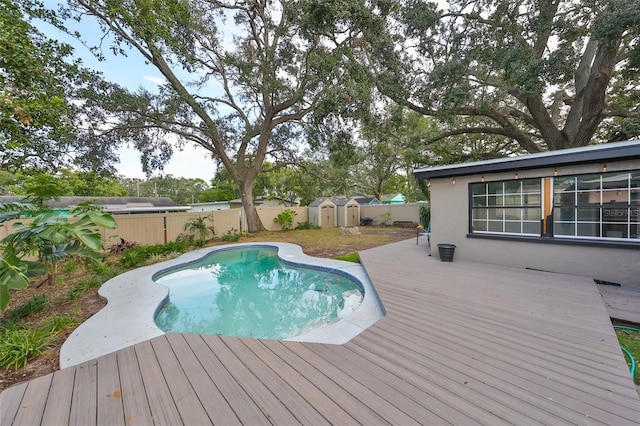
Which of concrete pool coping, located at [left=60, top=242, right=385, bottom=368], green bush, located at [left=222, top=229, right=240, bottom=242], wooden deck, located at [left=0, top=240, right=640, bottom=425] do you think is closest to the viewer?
wooden deck, located at [left=0, top=240, right=640, bottom=425]

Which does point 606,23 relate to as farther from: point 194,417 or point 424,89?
point 194,417

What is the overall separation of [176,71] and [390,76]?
878cm

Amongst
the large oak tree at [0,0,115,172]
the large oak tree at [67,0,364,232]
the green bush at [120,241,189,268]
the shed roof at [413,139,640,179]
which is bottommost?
the green bush at [120,241,189,268]

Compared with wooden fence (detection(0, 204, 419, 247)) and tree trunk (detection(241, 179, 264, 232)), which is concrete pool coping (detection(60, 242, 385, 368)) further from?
tree trunk (detection(241, 179, 264, 232))

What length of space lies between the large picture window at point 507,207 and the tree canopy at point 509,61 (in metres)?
3.50

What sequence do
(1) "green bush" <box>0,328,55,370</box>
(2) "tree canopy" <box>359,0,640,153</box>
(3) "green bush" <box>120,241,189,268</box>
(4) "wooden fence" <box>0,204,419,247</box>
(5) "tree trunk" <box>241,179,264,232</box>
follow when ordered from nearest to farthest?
(1) "green bush" <box>0,328,55,370</box>
(3) "green bush" <box>120,241,189,268</box>
(2) "tree canopy" <box>359,0,640,153</box>
(4) "wooden fence" <box>0,204,419,247</box>
(5) "tree trunk" <box>241,179,264,232</box>

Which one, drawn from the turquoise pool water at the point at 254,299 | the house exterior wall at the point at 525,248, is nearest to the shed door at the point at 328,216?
the turquoise pool water at the point at 254,299

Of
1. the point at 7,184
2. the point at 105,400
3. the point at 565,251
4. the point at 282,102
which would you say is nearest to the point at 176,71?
the point at 282,102

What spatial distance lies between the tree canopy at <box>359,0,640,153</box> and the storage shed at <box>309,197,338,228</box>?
8466 mm

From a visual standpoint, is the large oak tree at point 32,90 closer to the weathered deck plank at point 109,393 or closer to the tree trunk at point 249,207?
the weathered deck plank at point 109,393

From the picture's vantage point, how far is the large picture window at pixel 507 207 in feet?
16.9

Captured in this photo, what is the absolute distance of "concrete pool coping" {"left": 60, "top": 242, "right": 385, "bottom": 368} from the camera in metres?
2.64

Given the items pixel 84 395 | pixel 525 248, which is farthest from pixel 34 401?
pixel 525 248

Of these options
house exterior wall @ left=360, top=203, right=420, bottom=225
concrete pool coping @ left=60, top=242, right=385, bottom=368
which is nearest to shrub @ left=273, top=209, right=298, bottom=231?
house exterior wall @ left=360, top=203, right=420, bottom=225
